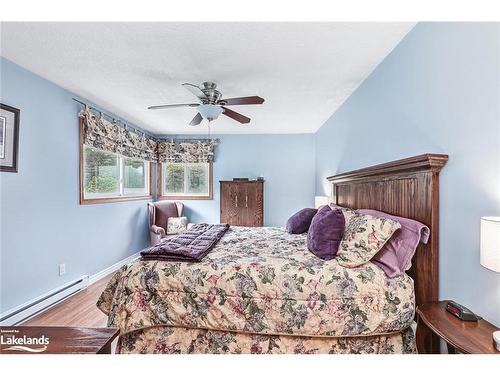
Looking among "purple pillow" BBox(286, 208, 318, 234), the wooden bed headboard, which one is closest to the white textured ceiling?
the wooden bed headboard

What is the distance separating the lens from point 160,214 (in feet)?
15.1

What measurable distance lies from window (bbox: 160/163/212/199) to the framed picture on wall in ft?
9.51

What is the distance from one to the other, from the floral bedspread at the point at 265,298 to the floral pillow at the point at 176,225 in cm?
273

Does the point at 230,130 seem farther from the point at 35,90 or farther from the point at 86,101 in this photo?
the point at 35,90

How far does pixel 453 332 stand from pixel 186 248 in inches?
65.1

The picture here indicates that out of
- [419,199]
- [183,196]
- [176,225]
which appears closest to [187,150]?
[183,196]

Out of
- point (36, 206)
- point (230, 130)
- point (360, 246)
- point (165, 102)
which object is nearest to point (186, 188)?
point (230, 130)

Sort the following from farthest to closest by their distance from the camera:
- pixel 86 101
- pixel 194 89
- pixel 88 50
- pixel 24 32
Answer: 1. pixel 86 101
2. pixel 194 89
3. pixel 88 50
4. pixel 24 32

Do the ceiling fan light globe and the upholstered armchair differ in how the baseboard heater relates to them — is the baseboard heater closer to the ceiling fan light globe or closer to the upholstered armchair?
the upholstered armchair

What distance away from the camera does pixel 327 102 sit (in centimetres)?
315

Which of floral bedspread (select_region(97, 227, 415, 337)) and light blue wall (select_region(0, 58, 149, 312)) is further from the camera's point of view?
light blue wall (select_region(0, 58, 149, 312))

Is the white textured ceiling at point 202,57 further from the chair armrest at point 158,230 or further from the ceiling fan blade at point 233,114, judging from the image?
the chair armrest at point 158,230

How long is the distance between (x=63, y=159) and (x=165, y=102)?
137 cm

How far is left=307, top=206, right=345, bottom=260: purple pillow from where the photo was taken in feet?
5.94
